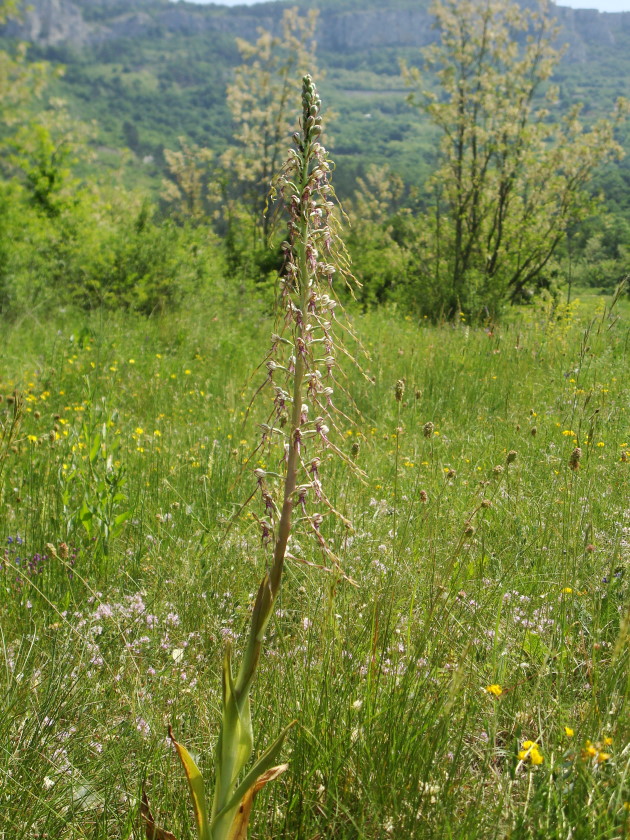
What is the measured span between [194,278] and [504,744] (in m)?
10.5

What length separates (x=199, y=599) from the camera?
2.62 m

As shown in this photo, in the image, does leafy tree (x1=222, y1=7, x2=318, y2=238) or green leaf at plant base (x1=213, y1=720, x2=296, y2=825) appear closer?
green leaf at plant base (x1=213, y1=720, x2=296, y2=825)

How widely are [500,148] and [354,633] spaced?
12.5 m

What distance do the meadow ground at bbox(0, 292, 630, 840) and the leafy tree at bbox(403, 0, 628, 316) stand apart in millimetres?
8298

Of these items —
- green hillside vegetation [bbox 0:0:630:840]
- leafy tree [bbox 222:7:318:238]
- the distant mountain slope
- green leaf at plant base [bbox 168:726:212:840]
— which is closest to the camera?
green leaf at plant base [bbox 168:726:212:840]

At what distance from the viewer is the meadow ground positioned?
150cm

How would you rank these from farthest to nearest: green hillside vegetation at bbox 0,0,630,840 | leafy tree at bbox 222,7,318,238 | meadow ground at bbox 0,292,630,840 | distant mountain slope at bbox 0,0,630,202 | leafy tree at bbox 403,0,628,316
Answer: distant mountain slope at bbox 0,0,630,202 → leafy tree at bbox 222,7,318,238 → leafy tree at bbox 403,0,628,316 → meadow ground at bbox 0,292,630,840 → green hillside vegetation at bbox 0,0,630,840

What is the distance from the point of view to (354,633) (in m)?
2.17

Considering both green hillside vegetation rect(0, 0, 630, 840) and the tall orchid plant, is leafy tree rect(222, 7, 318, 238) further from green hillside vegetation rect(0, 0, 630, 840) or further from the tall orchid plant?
the tall orchid plant

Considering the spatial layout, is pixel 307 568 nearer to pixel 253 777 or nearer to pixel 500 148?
pixel 253 777

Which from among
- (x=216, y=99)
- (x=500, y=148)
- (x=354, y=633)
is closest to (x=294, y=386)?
(x=354, y=633)

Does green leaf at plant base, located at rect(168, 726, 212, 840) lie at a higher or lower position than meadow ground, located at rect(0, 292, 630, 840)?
higher

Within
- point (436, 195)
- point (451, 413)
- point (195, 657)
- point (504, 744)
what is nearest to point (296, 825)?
point (504, 744)

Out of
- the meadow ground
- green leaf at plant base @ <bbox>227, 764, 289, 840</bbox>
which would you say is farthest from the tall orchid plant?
the meadow ground
